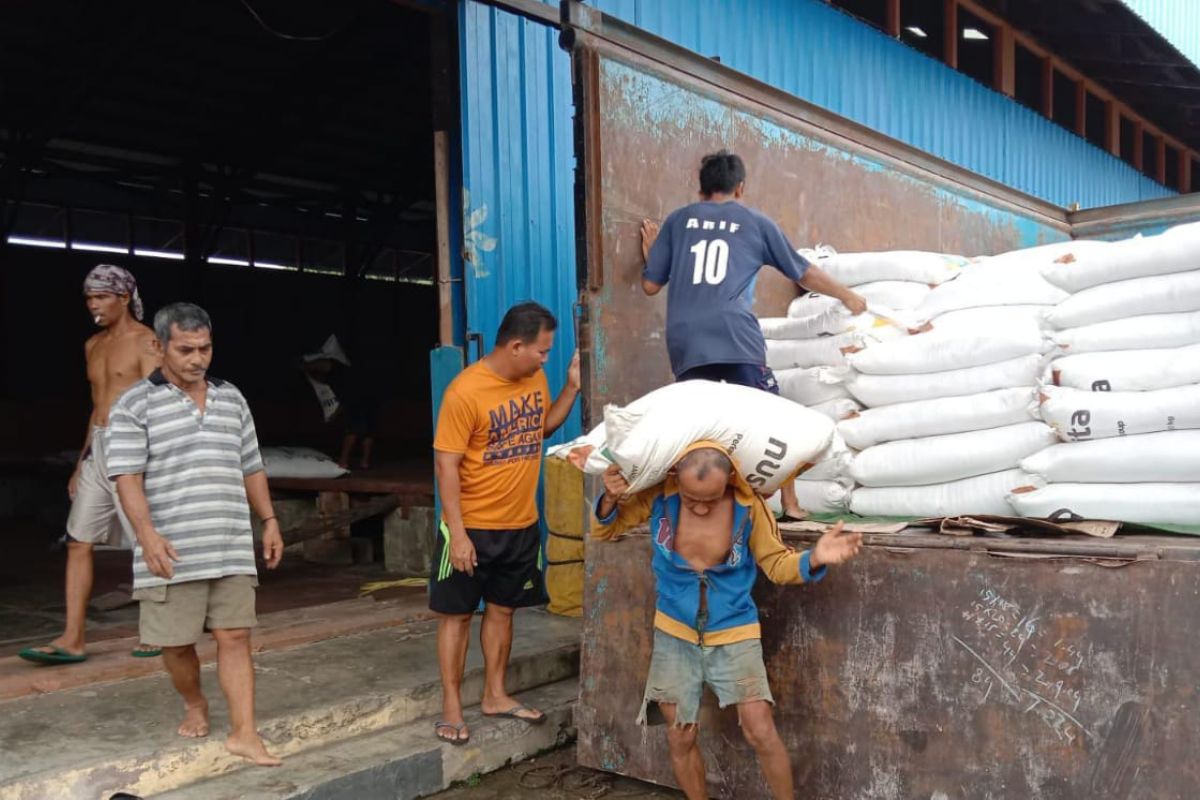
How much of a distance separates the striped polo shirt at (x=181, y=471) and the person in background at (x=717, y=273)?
1.51 meters

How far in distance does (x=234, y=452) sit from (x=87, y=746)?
3.19ft

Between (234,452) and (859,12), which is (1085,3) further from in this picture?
(234,452)

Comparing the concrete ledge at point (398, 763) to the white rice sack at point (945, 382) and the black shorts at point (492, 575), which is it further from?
the white rice sack at point (945, 382)

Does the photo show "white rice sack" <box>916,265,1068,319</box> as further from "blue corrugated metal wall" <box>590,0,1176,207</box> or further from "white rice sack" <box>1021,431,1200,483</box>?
"blue corrugated metal wall" <box>590,0,1176,207</box>

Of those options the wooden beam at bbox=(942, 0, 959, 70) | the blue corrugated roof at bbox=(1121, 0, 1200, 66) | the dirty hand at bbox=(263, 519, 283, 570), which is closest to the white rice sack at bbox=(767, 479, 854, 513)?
the dirty hand at bbox=(263, 519, 283, 570)

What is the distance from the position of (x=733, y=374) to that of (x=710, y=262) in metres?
0.39

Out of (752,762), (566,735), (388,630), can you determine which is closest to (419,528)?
(388,630)

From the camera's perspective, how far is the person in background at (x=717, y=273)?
332 cm

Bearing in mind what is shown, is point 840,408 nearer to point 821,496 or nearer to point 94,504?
point 821,496

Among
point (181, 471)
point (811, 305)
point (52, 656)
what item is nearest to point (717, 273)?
point (811, 305)

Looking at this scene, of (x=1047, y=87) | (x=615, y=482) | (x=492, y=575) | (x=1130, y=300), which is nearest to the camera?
(x=615, y=482)

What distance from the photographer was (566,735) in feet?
12.7

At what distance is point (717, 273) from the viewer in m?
3.33

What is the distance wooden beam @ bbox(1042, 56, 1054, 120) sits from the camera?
10.7 metres
